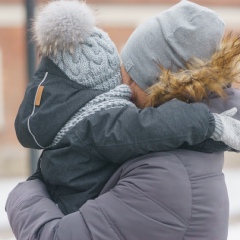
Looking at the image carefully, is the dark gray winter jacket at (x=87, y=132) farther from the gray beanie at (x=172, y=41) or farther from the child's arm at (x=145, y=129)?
the gray beanie at (x=172, y=41)

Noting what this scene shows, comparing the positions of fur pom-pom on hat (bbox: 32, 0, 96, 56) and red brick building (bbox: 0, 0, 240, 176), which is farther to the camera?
red brick building (bbox: 0, 0, 240, 176)

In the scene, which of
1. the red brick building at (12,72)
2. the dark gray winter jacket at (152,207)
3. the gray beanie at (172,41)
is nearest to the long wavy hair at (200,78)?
the gray beanie at (172,41)

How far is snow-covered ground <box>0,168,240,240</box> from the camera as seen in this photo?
13.4 ft

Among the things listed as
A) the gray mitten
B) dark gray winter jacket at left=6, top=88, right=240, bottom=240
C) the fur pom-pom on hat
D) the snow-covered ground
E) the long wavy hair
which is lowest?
the snow-covered ground

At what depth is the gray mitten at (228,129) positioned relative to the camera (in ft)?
3.95

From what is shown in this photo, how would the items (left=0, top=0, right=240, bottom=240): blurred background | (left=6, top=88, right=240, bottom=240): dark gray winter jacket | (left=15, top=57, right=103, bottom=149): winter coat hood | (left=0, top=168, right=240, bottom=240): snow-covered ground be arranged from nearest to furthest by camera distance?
(left=6, top=88, right=240, bottom=240): dark gray winter jacket, (left=15, top=57, right=103, bottom=149): winter coat hood, (left=0, top=168, right=240, bottom=240): snow-covered ground, (left=0, top=0, right=240, bottom=240): blurred background

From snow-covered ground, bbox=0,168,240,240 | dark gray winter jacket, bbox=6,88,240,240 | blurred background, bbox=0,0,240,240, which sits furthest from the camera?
blurred background, bbox=0,0,240,240

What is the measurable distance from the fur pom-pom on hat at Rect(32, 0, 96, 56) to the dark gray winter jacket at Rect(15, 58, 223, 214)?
0.05 m

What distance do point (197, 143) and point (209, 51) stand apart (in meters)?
0.24

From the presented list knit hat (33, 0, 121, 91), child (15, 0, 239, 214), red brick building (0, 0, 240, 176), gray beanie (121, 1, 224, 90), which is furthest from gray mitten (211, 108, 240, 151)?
red brick building (0, 0, 240, 176)

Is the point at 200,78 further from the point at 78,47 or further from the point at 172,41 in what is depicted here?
the point at 78,47

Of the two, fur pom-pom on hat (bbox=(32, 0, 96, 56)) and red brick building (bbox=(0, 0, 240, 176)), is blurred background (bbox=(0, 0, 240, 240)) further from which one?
fur pom-pom on hat (bbox=(32, 0, 96, 56))

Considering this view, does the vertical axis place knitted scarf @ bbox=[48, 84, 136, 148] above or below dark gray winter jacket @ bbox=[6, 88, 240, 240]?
above

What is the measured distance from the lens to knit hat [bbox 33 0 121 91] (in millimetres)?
1307
